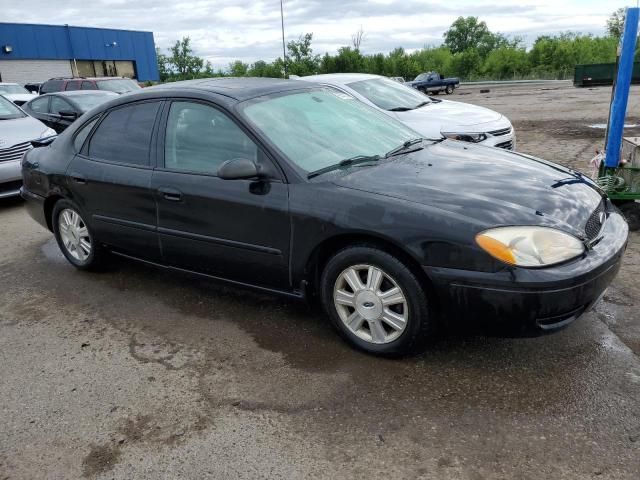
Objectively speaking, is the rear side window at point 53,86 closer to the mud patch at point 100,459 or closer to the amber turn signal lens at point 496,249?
the mud patch at point 100,459

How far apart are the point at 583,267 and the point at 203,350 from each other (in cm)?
222

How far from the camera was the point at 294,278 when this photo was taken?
3.44m

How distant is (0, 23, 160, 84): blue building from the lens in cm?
4184

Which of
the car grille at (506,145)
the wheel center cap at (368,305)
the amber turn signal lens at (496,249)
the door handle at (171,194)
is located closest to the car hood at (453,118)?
the car grille at (506,145)

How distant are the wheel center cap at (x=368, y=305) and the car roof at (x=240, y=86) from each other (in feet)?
5.06

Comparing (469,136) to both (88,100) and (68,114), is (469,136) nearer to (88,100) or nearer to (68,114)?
(68,114)

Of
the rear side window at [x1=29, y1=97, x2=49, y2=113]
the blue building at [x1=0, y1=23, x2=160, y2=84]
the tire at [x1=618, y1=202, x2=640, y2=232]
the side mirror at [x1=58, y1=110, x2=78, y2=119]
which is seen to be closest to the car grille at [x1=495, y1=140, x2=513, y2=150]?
the tire at [x1=618, y1=202, x2=640, y2=232]

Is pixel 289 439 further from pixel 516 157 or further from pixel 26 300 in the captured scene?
pixel 26 300

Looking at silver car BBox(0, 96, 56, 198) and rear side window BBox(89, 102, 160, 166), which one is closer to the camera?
rear side window BBox(89, 102, 160, 166)

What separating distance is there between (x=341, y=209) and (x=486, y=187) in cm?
82

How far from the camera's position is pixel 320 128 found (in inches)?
147

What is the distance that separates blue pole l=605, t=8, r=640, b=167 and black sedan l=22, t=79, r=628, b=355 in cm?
199

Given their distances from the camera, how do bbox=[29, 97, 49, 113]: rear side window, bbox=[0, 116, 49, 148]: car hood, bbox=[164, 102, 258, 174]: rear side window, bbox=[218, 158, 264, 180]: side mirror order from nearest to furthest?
1. bbox=[218, 158, 264, 180]: side mirror
2. bbox=[164, 102, 258, 174]: rear side window
3. bbox=[0, 116, 49, 148]: car hood
4. bbox=[29, 97, 49, 113]: rear side window

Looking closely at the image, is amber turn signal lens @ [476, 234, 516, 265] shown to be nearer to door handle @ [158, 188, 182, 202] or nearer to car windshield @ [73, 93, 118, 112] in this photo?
door handle @ [158, 188, 182, 202]
